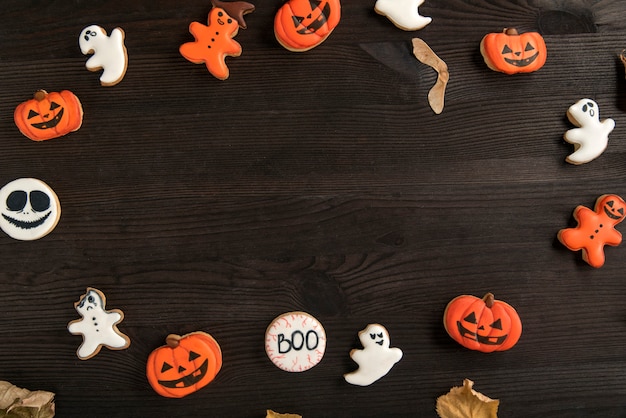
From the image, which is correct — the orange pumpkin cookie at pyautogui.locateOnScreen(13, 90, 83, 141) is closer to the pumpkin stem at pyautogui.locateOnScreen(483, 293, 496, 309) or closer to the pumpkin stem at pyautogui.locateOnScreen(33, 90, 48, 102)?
the pumpkin stem at pyautogui.locateOnScreen(33, 90, 48, 102)

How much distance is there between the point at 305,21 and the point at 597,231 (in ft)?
3.15

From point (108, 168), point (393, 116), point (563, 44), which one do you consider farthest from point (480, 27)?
point (108, 168)

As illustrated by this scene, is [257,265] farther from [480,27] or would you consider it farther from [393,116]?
[480,27]

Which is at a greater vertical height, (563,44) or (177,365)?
(563,44)

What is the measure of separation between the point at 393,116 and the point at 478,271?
0.48 m

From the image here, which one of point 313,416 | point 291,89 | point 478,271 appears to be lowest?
point 313,416

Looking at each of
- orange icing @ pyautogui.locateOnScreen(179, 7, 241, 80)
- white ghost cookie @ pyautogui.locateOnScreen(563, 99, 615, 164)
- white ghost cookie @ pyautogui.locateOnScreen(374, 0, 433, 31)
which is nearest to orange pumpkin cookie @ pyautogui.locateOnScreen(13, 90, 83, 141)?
orange icing @ pyautogui.locateOnScreen(179, 7, 241, 80)

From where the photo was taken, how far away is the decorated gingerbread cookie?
4.54 ft

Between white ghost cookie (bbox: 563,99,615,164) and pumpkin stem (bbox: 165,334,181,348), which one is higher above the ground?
white ghost cookie (bbox: 563,99,615,164)

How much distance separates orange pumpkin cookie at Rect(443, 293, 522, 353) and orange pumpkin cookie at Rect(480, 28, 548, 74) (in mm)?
617

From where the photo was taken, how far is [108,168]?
1410mm

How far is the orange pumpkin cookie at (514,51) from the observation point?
1.41 metres

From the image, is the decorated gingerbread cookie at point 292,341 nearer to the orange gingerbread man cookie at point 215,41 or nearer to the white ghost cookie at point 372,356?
the white ghost cookie at point 372,356

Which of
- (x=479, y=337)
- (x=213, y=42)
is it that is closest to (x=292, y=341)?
(x=479, y=337)
